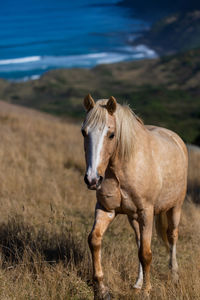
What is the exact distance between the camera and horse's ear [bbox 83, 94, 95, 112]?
3.37 metres

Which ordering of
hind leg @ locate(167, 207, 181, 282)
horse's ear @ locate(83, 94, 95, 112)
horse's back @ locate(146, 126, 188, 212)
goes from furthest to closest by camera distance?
hind leg @ locate(167, 207, 181, 282)
horse's back @ locate(146, 126, 188, 212)
horse's ear @ locate(83, 94, 95, 112)

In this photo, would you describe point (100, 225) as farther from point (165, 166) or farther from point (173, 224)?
point (173, 224)

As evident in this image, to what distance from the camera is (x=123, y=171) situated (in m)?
3.52

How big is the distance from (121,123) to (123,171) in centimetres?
47

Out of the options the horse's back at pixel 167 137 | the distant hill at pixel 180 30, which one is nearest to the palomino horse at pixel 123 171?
the horse's back at pixel 167 137

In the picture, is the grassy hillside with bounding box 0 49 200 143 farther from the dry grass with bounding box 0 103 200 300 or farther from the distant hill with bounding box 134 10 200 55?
the dry grass with bounding box 0 103 200 300

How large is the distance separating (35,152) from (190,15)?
11133 centimetres

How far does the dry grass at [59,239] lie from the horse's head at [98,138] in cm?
119

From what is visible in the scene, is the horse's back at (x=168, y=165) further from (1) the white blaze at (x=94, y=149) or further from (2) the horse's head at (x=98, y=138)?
(1) the white blaze at (x=94, y=149)

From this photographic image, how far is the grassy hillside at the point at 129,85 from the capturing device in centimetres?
12606

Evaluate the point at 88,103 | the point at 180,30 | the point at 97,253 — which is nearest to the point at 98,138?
the point at 88,103

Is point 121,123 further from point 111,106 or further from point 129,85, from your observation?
point 129,85

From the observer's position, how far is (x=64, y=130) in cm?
1484

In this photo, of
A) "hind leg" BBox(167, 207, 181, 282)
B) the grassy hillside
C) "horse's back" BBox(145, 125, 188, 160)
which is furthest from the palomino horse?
the grassy hillside
